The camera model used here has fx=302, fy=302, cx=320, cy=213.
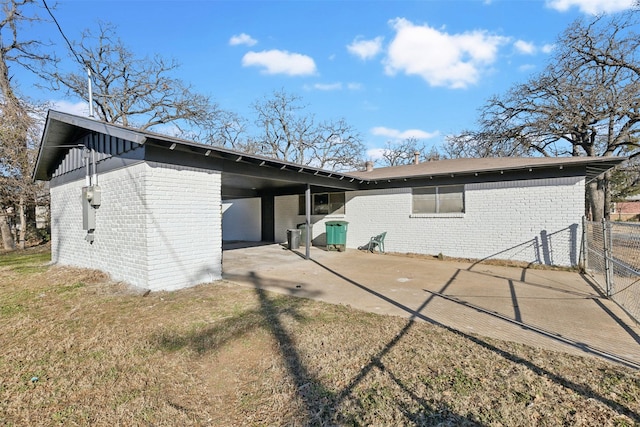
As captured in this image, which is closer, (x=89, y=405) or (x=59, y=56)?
(x=89, y=405)

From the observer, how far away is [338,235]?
38.2ft

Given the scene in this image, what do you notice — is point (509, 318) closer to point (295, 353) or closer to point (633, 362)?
point (633, 362)

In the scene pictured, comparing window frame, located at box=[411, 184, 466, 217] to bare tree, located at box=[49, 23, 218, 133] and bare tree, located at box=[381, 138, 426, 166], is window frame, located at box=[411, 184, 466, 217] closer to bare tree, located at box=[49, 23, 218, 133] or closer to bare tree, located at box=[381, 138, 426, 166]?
bare tree, located at box=[49, 23, 218, 133]

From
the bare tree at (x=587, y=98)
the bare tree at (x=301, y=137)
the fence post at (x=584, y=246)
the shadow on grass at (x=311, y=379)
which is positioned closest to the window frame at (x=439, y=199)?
the fence post at (x=584, y=246)

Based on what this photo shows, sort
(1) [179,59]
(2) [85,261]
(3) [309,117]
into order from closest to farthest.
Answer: (2) [85,261] < (1) [179,59] < (3) [309,117]

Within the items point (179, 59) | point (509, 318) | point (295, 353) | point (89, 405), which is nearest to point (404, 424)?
point (295, 353)

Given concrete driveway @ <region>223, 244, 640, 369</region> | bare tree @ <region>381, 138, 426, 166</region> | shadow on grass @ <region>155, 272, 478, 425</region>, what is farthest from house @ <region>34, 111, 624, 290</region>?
bare tree @ <region>381, 138, 426, 166</region>

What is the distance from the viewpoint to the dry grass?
2.27 m

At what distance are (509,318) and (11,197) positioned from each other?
18.7 m

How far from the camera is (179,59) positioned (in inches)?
844

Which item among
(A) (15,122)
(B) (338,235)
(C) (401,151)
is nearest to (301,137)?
(C) (401,151)

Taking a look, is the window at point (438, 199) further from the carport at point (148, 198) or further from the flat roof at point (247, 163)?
the carport at point (148, 198)

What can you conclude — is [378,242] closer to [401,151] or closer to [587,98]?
[587,98]

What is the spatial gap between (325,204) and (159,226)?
27.6 feet
